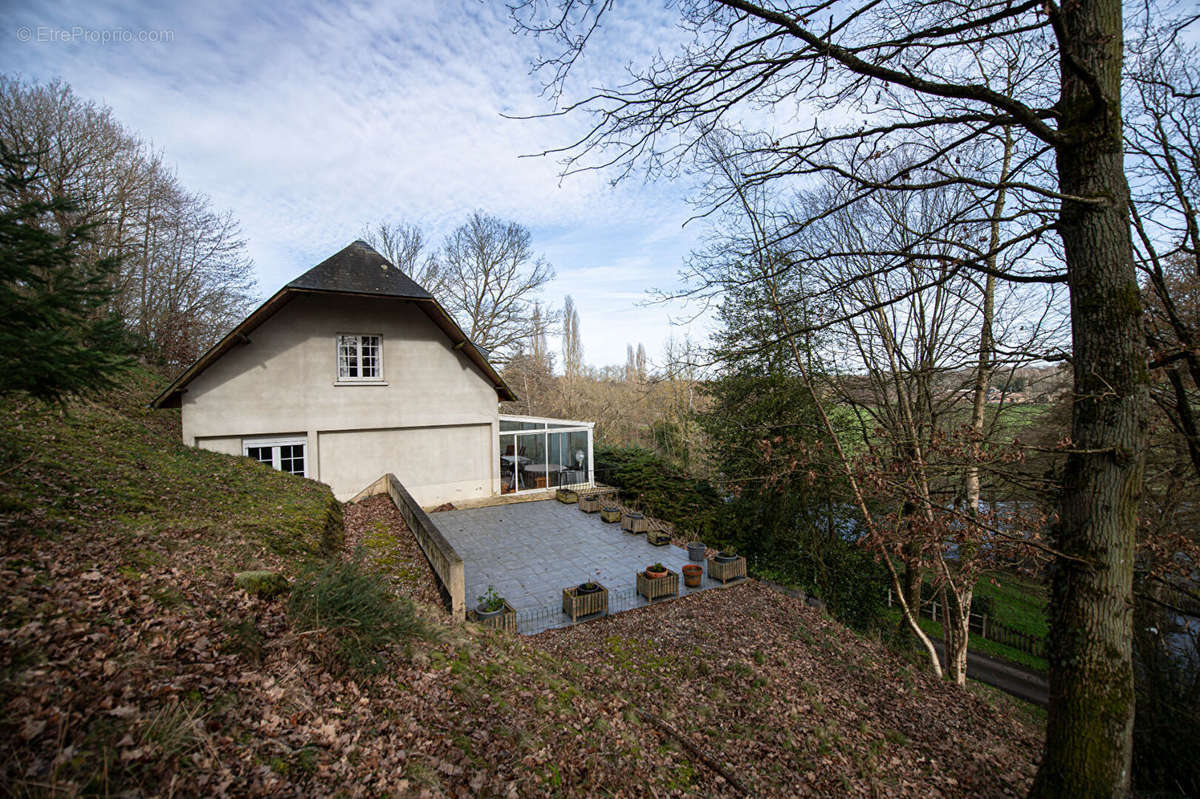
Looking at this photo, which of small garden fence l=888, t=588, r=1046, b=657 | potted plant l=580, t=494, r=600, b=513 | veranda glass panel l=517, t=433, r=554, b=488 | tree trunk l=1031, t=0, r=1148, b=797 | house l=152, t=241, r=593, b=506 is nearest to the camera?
tree trunk l=1031, t=0, r=1148, b=797

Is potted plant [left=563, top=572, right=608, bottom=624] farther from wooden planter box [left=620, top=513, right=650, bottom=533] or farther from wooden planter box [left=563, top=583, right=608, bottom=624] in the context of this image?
wooden planter box [left=620, top=513, right=650, bottom=533]

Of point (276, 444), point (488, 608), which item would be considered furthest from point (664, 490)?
point (276, 444)

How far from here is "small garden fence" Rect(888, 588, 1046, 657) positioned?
14836mm

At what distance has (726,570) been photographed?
11.1m

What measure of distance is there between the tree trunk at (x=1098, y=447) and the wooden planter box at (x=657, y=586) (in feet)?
22.7

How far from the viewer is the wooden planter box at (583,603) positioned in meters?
8.77

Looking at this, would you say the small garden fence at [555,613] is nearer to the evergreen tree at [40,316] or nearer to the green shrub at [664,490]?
the green shrub at [664,490]

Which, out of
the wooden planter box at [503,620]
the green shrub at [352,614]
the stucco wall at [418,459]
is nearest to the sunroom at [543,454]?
the stucco wall at [418,459]

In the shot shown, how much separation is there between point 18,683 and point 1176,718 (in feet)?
38.4

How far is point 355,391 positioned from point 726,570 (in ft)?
38.1

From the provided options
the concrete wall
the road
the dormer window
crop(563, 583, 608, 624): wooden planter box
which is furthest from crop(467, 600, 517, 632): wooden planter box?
the road

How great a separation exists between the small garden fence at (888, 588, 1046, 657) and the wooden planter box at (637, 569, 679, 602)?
8.32 m

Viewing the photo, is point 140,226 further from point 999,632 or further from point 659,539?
point 999,632

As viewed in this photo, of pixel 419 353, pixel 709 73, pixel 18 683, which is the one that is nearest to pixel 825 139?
pixel 709 73
